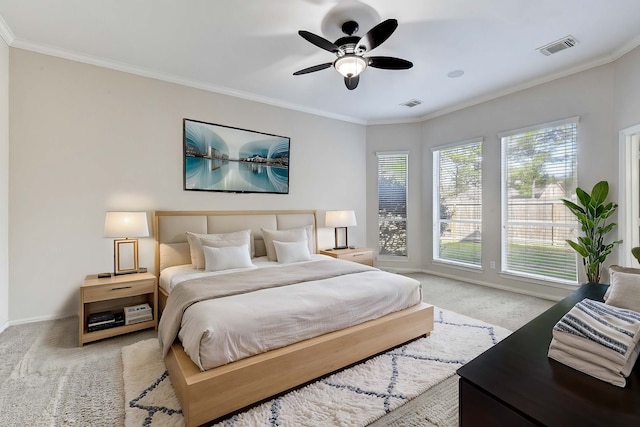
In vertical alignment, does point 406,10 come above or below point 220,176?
above

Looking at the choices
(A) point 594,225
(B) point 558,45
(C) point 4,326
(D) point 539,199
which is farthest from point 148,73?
(A) point 594,225

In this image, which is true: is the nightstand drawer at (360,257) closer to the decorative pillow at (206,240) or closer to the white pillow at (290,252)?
the white pillow at (290,252)

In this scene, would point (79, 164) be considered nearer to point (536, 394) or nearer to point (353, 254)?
point (353, 254)

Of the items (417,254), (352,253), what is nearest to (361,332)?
(352,253)

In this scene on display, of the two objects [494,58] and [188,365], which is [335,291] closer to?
[188,365]

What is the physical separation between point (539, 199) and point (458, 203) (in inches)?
46.5

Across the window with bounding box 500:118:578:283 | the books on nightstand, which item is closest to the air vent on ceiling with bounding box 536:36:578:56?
the window with bounding box 500:118:578:283

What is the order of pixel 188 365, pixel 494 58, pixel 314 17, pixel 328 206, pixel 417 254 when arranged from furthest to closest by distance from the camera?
pixel 417 254
pixel 328 206
pixel 494 58
pixel 314 17
pixel 188 365

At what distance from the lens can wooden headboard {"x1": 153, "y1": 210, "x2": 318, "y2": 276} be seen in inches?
137

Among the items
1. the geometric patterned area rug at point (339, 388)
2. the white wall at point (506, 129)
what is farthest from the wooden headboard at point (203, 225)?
the white wall at point (506, 129)

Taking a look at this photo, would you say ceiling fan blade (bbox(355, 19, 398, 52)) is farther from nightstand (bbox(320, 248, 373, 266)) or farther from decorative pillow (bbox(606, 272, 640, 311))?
nightstand (bbox(320, 248, 373, 266))

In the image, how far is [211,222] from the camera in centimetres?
385

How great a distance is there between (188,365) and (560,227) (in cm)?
455

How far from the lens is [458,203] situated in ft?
16.4
